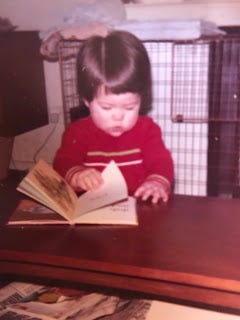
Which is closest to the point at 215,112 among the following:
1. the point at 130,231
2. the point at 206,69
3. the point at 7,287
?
the point at 206,69

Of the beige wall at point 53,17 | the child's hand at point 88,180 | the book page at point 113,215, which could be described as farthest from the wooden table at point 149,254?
the beige wall at point 53,17

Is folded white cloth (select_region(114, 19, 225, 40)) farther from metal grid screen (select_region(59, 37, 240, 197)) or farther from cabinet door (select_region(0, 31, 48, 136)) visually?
cabinet door (select_region(0, 31, 48, 136))

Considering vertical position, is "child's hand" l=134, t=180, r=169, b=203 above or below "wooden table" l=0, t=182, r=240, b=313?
above

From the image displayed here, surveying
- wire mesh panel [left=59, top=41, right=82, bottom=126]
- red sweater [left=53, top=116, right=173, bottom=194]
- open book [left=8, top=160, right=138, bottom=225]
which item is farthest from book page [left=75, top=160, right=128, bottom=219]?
wire mesh panel [left=59, top=41, right=82, bottom=126]

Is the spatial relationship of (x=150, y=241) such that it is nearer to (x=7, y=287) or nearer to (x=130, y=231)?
(x=130, y=231)

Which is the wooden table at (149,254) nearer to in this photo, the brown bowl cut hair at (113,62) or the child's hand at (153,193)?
the child's hand at (153,193)
